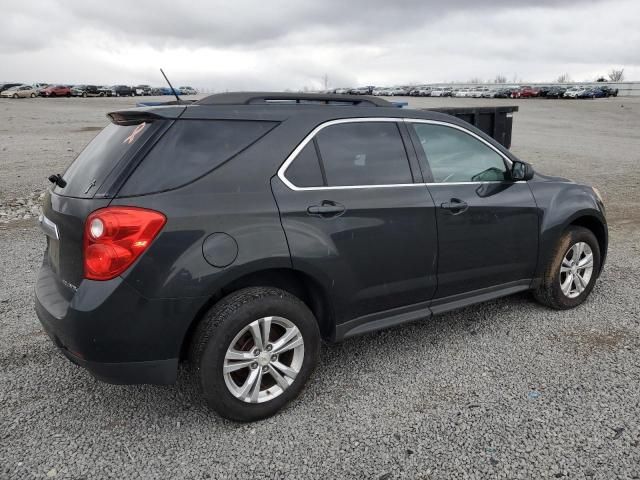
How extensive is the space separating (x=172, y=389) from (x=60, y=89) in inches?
2617

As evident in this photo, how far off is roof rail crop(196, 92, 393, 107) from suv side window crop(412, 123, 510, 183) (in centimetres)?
38

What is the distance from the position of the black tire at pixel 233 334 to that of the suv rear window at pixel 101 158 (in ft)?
3.04

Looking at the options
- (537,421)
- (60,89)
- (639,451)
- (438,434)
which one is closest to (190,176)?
(438,434)

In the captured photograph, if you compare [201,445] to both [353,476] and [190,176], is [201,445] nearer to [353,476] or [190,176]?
[353,476]

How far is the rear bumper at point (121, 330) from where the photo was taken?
2635 mm

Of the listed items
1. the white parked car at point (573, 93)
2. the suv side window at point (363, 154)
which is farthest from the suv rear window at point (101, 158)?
the white parked car at point (573, 93)

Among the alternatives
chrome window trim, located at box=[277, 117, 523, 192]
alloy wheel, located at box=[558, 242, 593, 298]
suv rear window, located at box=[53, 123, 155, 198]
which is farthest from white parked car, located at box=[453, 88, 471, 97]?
suv rear window, located at box=[53, 123, 155, 198]

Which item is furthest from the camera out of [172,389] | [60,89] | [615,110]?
[60,89]

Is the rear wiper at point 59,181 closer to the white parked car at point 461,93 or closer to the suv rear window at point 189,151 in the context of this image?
the suv rear window at point 189,151

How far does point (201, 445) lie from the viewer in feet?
9.42

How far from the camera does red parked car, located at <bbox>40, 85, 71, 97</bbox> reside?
59406 mm

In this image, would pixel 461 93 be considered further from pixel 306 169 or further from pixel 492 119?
pixel 306 169

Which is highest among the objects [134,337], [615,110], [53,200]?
[53,200]

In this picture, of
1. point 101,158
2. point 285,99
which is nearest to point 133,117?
point 101,158
